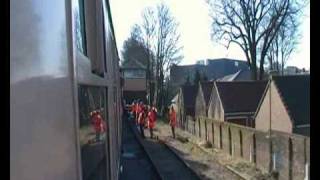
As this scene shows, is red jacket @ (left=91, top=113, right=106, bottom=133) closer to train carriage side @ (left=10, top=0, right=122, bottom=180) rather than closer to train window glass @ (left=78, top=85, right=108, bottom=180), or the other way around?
train window glass @ (left=78, top=85, right=108, bottom=180)

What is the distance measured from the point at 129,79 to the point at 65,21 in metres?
55.0

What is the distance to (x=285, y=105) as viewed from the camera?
1652 inches

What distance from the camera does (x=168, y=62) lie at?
7744 cm

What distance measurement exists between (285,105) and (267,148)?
15.5 meters

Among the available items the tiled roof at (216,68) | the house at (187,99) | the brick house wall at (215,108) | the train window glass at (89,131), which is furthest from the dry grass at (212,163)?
the tiled roof at (216,68)

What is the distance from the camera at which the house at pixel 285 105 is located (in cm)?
4000

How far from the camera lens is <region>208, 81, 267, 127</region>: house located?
54938 mm

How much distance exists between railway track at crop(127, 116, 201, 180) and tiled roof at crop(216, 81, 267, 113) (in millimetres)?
20650

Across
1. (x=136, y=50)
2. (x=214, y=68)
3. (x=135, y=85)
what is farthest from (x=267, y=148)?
(x=214, y=68)

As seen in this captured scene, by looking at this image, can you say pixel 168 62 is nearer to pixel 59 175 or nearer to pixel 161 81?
pixel 161 81

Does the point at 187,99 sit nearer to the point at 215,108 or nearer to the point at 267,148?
the point at 215,108

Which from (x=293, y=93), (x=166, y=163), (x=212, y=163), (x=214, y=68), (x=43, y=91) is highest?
(x=214, y=68)

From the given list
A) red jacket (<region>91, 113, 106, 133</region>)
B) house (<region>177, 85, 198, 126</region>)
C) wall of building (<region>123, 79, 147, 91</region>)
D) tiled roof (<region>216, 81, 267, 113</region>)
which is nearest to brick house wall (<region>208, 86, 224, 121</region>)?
tiled roof (<region>216, 81, 267, 113</region>)

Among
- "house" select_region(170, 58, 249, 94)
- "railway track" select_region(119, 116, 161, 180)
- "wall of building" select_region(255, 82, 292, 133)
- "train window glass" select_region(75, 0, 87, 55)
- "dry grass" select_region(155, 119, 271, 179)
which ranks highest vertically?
"house" select_region(170, 58, 249, 94)
